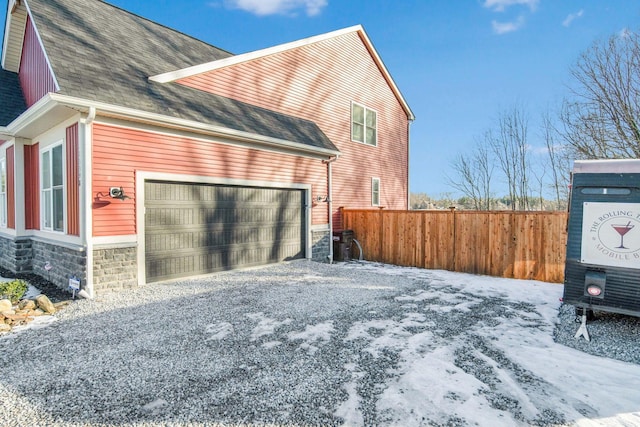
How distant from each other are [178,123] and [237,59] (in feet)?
11.7

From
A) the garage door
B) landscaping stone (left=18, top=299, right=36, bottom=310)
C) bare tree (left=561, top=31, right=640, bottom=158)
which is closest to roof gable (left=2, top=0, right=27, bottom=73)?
the garage door

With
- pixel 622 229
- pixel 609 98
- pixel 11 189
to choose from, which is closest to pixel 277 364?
pixel 622 229

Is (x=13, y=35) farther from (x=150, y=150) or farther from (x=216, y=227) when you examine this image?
(x=216, y=227)

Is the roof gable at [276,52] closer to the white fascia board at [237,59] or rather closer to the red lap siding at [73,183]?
the white fascia board at [237,59]

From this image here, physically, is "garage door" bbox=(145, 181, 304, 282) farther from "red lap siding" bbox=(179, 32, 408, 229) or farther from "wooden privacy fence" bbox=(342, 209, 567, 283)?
"red lap siding" bbox=(179, 32, 408, 229)

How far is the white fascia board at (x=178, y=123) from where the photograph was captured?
5164 mm

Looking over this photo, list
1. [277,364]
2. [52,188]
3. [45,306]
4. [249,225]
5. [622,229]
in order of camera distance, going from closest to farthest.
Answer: [277,364] < [622,229] < [45,306] < [52,188] < [249,225]

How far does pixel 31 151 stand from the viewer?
778 cm

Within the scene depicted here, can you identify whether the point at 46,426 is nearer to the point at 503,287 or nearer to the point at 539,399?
the point at 539,399

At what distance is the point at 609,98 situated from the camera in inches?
440

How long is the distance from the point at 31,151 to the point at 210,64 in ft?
15.0

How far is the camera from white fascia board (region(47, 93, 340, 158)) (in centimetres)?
516

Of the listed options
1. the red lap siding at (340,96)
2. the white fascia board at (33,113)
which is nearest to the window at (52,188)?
the white fascia board at (33,113)

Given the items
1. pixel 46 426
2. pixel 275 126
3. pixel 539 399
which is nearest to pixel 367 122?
pixel 275 126
